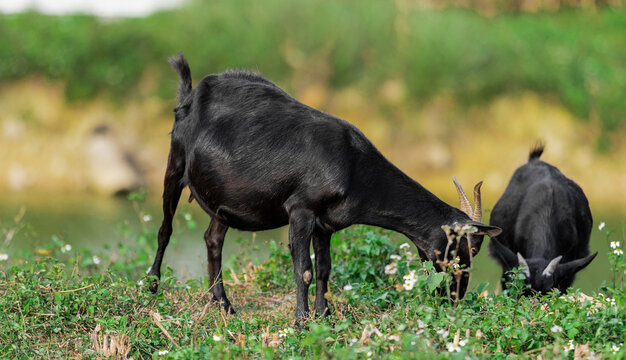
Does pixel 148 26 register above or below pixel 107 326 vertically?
above

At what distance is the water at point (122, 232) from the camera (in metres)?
9.26

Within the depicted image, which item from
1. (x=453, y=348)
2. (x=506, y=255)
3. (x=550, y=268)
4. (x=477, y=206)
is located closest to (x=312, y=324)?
(x=453, y=348)

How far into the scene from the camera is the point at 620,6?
72.3 ft

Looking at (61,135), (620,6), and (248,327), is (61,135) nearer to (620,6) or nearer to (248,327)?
(248,327)

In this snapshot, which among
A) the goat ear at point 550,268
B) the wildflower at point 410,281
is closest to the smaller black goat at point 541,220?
the goat ear at point 550,268

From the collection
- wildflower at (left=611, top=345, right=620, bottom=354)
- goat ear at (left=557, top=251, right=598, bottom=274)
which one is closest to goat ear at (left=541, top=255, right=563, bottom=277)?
→ goat ear at (left=557, top=251, right=598, bottom=274)

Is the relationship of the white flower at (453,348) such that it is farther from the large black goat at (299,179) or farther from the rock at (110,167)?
the rock at (110,167)

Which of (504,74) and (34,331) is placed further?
(504,74)

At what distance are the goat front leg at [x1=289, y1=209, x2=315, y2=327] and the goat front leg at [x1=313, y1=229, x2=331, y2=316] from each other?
0.93 ft

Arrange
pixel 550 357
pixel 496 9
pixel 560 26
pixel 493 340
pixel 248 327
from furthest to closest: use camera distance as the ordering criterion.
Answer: pixel 496 9
pixel 560 26
pixel 248 327
pixel 493 340
pixel 550 357

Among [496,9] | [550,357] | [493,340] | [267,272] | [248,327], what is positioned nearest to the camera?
[550,357]

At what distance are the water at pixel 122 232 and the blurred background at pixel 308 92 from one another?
0.70 meters

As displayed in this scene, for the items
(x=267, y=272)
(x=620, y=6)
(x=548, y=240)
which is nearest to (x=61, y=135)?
(x=267, y=272)

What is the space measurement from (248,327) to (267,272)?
175 cm
